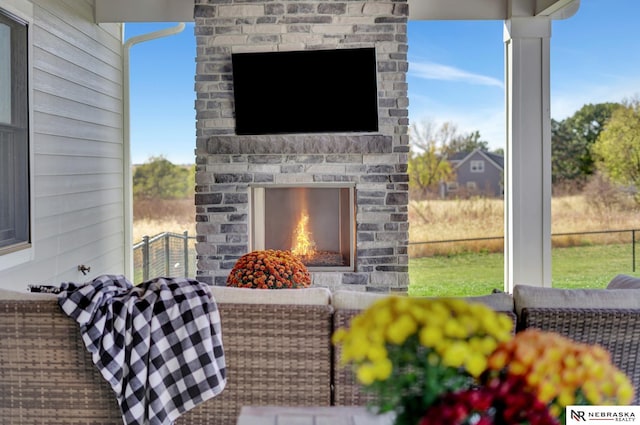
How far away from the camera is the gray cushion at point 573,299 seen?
2.60 metres

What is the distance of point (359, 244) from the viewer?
5.69m

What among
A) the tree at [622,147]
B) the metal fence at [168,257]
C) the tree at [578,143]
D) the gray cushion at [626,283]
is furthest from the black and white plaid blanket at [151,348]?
the tree at [622,147]

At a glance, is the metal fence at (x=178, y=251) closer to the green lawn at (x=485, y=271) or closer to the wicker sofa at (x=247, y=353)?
the green lawn at (x=485, y=271)

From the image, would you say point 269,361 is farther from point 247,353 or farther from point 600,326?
point 600,326

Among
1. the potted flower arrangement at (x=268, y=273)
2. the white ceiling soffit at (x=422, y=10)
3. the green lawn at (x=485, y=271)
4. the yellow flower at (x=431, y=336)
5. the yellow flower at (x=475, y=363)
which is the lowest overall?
the green lawn at (x=485, y=271)

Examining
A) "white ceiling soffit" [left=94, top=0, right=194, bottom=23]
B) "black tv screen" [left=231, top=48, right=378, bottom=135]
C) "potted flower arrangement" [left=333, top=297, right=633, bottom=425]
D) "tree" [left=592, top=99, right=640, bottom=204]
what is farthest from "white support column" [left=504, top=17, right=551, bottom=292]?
"potted flower arrangement" [left=333, top=297, right=633, bottom=425]

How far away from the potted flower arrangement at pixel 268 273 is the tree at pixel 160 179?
4887 mm

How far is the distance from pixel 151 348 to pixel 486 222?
268 inches

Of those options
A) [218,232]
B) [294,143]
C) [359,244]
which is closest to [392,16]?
[294,143]

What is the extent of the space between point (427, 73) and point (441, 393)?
792 cm

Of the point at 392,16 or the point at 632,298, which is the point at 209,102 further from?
the point at 632,298

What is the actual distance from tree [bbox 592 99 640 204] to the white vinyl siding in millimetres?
5716

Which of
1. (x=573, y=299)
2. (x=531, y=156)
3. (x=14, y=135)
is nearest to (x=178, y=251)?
(x=531, y=156)

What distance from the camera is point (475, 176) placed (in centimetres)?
878
